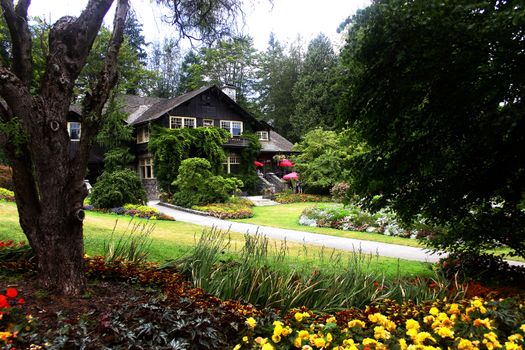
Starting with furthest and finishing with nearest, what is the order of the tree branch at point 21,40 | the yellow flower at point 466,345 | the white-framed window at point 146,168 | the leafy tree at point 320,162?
the white-framed window at point 146,168, the leafy tree at point 320,162, the tree branch at point 21,40, the yellow flower at point 466,345

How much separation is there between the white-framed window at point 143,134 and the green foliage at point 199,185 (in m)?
8.04

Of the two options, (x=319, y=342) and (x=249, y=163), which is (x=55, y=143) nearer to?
(x=319, y=342)

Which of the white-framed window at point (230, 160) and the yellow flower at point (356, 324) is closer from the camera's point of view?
the yellow flower at point (356, 324)

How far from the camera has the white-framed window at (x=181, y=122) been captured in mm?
27344

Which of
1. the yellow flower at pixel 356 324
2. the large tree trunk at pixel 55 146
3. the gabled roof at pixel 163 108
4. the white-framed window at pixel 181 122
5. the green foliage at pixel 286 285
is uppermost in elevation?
the gabled roof at pixel 163 108

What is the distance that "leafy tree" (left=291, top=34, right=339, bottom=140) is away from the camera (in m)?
43.7

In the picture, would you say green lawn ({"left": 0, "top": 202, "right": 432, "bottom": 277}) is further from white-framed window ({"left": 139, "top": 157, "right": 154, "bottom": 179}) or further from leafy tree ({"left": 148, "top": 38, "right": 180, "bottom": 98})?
leafy tree ({"left": 148, "top": 38, "right": 180, "bottom": 98})

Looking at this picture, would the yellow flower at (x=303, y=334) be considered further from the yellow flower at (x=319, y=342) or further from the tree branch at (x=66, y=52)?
the tree branch at (x=66, y=52)

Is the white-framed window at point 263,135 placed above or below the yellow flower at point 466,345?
above

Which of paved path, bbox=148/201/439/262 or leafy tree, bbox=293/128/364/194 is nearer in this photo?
paved path, bbox=148/201/439/262

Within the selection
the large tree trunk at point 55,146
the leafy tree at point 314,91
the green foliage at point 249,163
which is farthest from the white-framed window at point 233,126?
the large tree trunk at point 55,146

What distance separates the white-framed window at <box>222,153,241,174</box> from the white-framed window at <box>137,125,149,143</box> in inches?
229

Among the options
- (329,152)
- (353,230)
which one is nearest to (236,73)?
(329,152)

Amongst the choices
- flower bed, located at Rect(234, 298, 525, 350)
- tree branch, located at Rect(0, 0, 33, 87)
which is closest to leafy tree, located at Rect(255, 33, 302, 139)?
tree branch, located at Rect(0, 0, 33, 87)
